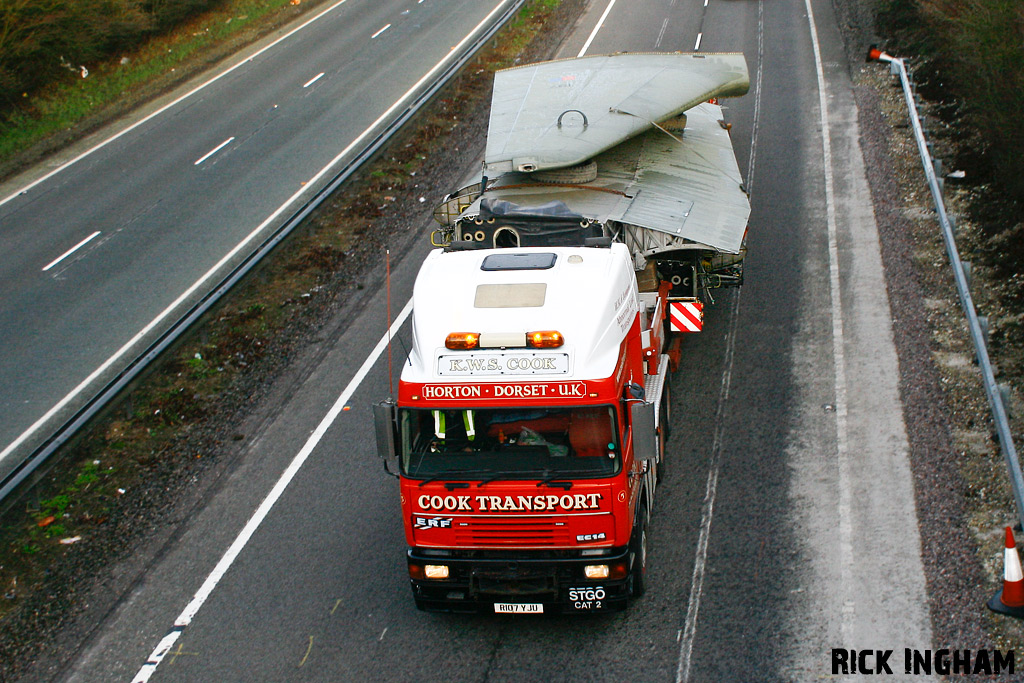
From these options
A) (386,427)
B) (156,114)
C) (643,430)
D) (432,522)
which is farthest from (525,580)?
(156,114)

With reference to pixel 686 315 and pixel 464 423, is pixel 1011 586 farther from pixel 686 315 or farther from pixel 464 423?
pixel 686 315

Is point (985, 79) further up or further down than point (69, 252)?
further up

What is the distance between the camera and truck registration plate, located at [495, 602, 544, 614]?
9.17 metres

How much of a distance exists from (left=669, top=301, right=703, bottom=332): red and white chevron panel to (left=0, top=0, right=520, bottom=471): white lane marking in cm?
866

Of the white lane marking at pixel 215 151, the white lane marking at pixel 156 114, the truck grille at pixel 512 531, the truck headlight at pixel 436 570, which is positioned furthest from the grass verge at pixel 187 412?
the white lane marking at pixel 156 114

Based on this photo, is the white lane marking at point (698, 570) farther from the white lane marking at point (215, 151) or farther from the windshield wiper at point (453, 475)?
the white lane marking at point (215, 151)

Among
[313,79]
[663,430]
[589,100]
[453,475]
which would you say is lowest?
[313,79]

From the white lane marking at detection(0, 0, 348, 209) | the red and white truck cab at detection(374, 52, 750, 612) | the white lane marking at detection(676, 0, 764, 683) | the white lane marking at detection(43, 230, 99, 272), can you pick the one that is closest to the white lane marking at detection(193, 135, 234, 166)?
the white lane marking at detection(0, 0, 348, 209)

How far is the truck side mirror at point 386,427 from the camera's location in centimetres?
890

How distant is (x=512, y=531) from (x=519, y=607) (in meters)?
0.81

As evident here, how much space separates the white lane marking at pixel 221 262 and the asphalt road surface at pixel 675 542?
315 cm

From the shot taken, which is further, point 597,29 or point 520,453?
point 597,29

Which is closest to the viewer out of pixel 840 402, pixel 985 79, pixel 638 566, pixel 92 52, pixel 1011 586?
pixel 1011 586

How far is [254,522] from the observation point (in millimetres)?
11445
